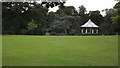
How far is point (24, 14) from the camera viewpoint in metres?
7.80

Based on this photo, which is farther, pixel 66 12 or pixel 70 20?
pixel 66 12

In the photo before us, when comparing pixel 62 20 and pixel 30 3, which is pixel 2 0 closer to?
pixel 30 3

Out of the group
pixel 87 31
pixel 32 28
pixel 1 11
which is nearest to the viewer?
pixel 1 11

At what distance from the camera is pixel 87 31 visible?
40.0 metres

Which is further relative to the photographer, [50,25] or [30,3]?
[50,25]

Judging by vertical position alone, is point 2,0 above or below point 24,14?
above

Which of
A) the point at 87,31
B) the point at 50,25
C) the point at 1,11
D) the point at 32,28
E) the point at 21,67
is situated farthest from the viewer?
the point at 87,31

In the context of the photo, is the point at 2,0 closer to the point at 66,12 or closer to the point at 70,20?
the point at 70,20

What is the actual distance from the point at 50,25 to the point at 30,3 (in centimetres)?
2918

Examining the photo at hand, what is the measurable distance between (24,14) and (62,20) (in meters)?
30.9

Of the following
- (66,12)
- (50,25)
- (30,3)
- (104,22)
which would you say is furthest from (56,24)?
(30,3)

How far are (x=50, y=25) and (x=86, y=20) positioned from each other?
783cm

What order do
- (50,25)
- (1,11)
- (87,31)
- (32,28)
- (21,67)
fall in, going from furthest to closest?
(87,31) → (50,25) → (32,28) → (1,11) → (21,67)

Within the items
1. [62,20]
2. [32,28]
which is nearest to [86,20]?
[62,20]
